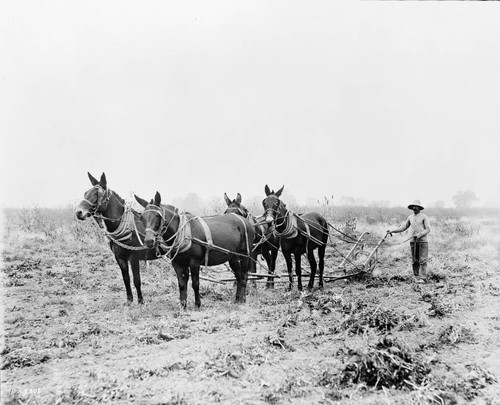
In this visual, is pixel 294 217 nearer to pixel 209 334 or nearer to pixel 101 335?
pixel 209 334

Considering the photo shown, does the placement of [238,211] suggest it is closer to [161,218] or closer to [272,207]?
[272,207]

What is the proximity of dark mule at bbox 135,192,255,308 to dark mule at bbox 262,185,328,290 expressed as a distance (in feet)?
2.05

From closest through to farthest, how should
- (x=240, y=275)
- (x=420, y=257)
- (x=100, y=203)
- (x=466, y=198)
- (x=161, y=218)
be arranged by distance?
(x=161, y=218), (x=100, y=203), (x=240, y=275), (x=420, y=257), (x=466, y=198)

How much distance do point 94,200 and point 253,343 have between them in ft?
A: 12.5

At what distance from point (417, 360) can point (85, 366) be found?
3929 mm

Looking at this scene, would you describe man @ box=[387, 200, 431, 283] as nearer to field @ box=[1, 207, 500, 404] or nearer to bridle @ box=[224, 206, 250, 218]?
field @ box=[1, 207, 500, 404]

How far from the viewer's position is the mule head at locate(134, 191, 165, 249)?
6.49 meters

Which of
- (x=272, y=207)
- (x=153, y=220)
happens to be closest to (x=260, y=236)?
(x=272, y=207)

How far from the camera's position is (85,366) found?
480 cm

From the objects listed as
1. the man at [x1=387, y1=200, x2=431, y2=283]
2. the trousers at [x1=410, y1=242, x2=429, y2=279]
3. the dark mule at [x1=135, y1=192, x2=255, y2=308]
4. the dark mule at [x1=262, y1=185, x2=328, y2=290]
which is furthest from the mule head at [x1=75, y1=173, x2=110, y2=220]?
the trousers at [x1=410, y1=242, x2=429, y2=279]

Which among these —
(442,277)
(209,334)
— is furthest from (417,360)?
(442,277)

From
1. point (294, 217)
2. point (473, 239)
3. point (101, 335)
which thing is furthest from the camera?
point (473, 239)

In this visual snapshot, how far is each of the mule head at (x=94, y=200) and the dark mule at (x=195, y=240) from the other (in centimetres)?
67

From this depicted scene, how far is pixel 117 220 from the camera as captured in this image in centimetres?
723
